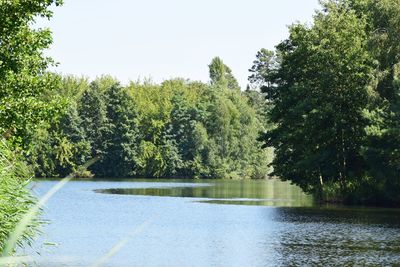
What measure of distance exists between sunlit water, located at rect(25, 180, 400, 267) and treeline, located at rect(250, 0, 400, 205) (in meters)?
3.83

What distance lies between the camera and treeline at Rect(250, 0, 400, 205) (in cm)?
4350

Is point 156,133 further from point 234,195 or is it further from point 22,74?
point 22,74

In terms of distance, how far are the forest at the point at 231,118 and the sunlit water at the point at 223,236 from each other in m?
2.93

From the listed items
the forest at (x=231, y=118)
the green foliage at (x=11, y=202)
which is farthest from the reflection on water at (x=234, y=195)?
the green foliage at (x=11, y=202)

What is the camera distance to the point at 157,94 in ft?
389

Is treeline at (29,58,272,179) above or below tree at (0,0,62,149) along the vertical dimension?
above

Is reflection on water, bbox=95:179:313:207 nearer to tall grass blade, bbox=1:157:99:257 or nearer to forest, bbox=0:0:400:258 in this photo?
forest, bbox=0:0:400:258

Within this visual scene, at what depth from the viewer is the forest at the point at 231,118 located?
19.1m

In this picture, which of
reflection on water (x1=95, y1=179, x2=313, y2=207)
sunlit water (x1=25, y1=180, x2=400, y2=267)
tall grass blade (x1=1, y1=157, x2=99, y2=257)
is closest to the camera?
tall grass blade (x1=1, y1=157, x2=99, y2=257)

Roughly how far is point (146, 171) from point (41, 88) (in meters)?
88.2

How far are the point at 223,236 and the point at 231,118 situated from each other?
285 ft

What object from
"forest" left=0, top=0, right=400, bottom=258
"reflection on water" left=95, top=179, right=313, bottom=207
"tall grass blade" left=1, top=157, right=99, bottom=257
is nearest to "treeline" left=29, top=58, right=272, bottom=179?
"forest" left=0, top=0, right=400, bottom=258

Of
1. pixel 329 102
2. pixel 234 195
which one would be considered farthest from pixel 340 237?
pixel 234 195

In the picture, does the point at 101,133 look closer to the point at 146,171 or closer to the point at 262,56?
the point at 146,171
